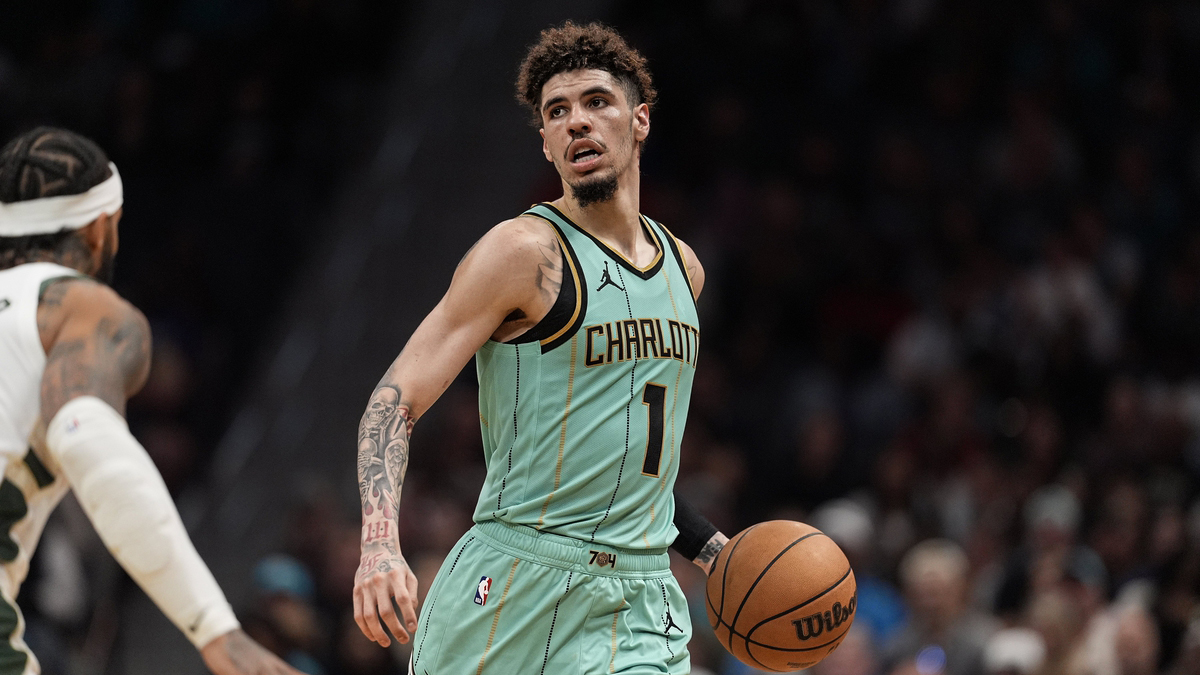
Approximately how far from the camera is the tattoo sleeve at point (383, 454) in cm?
393

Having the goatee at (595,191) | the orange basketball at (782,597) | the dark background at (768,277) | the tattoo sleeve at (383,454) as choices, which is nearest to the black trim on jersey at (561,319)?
the goatee at (595,191)

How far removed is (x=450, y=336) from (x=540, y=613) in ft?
2.81

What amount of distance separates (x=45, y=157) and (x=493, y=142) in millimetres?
10180

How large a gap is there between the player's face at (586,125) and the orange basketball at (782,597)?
1330mm

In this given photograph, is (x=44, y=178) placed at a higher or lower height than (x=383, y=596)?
higher

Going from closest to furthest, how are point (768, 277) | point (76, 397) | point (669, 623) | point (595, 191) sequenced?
point (76, 397) → point (669, 623) → point (595, 191) → point (768, 277)

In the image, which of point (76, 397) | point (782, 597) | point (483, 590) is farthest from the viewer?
point (782, 597)

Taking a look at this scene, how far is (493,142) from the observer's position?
14344mm

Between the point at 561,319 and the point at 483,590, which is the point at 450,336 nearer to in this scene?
the point at 561,319

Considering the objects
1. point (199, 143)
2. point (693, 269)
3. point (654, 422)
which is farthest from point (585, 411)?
point (199, 143)

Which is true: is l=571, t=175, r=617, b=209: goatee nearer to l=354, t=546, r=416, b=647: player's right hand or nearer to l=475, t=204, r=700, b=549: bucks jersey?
l=475, t=204, r=700, b=549: bucks jersey

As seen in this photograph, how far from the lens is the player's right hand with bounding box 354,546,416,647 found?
3588mm

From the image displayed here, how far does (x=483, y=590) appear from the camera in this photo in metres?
4.24

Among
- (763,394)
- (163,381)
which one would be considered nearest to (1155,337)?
(763,394)
